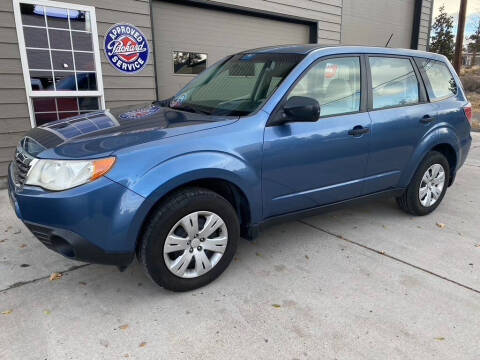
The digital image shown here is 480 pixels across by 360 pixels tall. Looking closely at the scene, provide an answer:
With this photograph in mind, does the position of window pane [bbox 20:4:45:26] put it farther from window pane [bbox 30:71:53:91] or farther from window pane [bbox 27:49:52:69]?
window pane [bbox 30:71:53:91]

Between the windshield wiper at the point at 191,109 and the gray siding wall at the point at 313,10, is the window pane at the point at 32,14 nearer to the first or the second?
the gray siding wall at the point at 313,10

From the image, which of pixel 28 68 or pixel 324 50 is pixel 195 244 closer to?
pixel 324 50

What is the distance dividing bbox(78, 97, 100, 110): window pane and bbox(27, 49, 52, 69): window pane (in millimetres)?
622

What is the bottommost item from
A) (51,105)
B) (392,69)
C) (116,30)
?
(51,105)

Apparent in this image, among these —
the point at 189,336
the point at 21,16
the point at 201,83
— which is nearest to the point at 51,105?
the point at 21,16

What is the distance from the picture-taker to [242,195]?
9.43 feet

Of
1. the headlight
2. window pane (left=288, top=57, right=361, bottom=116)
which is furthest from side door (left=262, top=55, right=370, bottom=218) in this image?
the headlight

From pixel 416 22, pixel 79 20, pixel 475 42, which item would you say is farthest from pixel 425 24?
pixel 475 42

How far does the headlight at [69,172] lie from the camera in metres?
2.29

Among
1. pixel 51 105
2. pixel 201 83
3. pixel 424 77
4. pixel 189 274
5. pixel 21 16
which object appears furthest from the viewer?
pixel 51 105

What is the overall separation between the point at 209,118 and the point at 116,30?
3.67 meters

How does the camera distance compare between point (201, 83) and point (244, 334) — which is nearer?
point (244, 334)

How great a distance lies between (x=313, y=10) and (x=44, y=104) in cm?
590

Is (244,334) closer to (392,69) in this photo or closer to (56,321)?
(56,321)
